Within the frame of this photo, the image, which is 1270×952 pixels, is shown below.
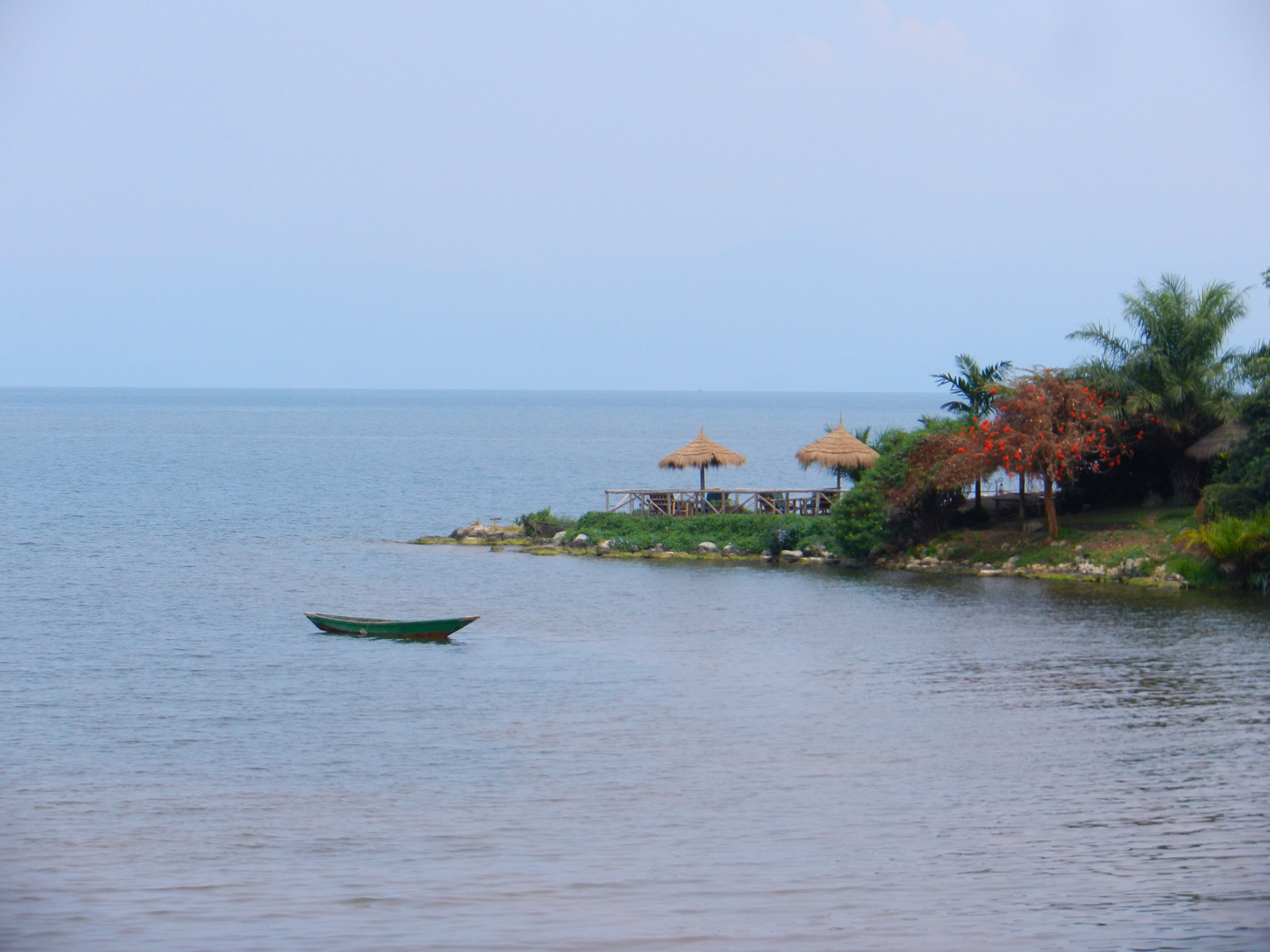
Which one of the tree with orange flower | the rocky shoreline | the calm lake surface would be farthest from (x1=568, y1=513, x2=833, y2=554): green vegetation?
the tree with orange flower

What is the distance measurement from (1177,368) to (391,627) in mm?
25775

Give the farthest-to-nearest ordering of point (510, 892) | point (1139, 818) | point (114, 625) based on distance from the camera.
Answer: point (114, 625) → point (1139, 818) → point (510, 892)

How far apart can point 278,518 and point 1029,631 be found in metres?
43.1

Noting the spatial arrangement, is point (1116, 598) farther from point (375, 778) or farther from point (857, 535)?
point (375, 778)

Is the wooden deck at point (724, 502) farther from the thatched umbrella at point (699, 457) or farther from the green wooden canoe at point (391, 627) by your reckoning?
the green wooden canoe at point (391, 627)

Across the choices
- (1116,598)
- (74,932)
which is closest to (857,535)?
(1116,598)

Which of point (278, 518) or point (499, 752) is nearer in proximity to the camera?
point (499, 752)

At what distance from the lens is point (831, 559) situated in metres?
43.2

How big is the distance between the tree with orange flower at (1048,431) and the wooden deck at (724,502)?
315 inches

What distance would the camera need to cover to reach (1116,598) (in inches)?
1353

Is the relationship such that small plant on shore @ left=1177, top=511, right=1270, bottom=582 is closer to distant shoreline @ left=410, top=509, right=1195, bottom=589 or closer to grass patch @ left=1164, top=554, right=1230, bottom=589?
grass patch @ left=1164, top=554, right=1230, bottom=589

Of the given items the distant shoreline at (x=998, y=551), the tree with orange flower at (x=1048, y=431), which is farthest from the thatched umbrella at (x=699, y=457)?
the tree with orange flower at (x=1048, y=431)

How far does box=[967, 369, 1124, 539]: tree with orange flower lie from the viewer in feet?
125

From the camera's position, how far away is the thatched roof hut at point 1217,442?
37750 millimetres
